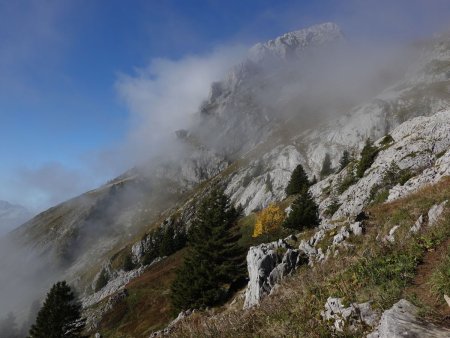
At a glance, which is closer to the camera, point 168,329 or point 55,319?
point 168,329

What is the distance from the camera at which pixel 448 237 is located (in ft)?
39.8

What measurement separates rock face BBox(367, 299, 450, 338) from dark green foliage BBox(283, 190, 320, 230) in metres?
64.7

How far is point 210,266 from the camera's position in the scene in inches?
1763

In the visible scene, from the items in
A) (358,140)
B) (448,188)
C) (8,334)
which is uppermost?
(358,140)

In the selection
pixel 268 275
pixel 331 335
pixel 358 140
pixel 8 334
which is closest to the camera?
pixel 331 335

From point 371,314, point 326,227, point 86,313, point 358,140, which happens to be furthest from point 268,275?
point 358,140

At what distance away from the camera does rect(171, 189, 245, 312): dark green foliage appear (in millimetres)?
42188

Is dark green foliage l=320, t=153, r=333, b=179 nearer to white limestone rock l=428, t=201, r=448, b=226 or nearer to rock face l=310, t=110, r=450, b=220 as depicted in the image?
rock face l=310, t=110, r=450, b=220

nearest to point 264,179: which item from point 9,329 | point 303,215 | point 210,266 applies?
point 303,215

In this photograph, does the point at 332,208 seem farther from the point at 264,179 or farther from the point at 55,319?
the point at 264,179

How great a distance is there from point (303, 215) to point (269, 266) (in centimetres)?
4693

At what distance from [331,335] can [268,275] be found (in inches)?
733

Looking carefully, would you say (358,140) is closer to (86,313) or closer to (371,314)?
(86,313)

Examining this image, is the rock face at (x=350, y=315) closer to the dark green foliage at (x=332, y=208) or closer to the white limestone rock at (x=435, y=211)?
the white limestone rock at (x=435, y=211)
